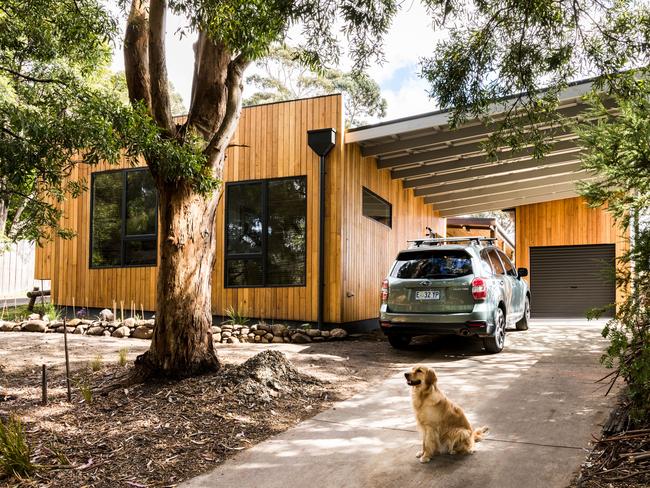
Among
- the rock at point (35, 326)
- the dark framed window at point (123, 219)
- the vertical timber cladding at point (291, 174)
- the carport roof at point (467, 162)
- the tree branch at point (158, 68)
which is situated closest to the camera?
the tree branch at point (158, 68)

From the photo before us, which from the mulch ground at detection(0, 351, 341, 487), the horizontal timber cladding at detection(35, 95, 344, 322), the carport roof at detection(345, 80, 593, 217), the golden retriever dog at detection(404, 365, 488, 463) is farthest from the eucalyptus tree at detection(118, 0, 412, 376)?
the horizontal timber cladding at detection(35, 95, 344, 322)

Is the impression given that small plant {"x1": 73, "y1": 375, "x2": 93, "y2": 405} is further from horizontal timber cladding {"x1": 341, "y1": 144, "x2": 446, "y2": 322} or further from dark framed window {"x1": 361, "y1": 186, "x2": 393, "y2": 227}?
dark framed window {"x1": 361, "y1": 186, "x2": 393, "y2": 227}

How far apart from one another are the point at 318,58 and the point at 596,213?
15.3 metres

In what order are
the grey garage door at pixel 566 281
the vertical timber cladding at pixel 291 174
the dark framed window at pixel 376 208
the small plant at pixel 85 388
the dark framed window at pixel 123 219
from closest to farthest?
the small plant at pixel 85 388, the vertical timber cladding at pixel 291 174, the dark framed window at pixel 376 208, the dark framed window at pixel 123 219, the grey garage door at pixel 566 281

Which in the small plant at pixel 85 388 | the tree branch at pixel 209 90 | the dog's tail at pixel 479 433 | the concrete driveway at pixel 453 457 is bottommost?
the concrete driveway at pixel 453 457

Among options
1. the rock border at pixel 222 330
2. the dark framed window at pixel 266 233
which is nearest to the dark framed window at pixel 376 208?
the dark framed window at pixel 266 233

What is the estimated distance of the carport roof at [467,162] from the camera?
1109 cm

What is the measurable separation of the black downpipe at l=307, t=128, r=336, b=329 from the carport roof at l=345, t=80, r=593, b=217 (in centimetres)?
56

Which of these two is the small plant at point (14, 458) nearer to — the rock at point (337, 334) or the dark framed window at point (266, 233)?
the rock at point (337, 334)

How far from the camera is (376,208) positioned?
13.5 meters

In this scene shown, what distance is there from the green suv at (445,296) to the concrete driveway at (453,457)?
1.12 m

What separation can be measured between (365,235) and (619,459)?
8.94 m

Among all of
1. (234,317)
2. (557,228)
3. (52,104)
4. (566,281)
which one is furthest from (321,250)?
(566,281)

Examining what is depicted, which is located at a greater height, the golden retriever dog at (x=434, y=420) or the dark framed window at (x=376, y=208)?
the dark framed window at (x=376, y=208)
